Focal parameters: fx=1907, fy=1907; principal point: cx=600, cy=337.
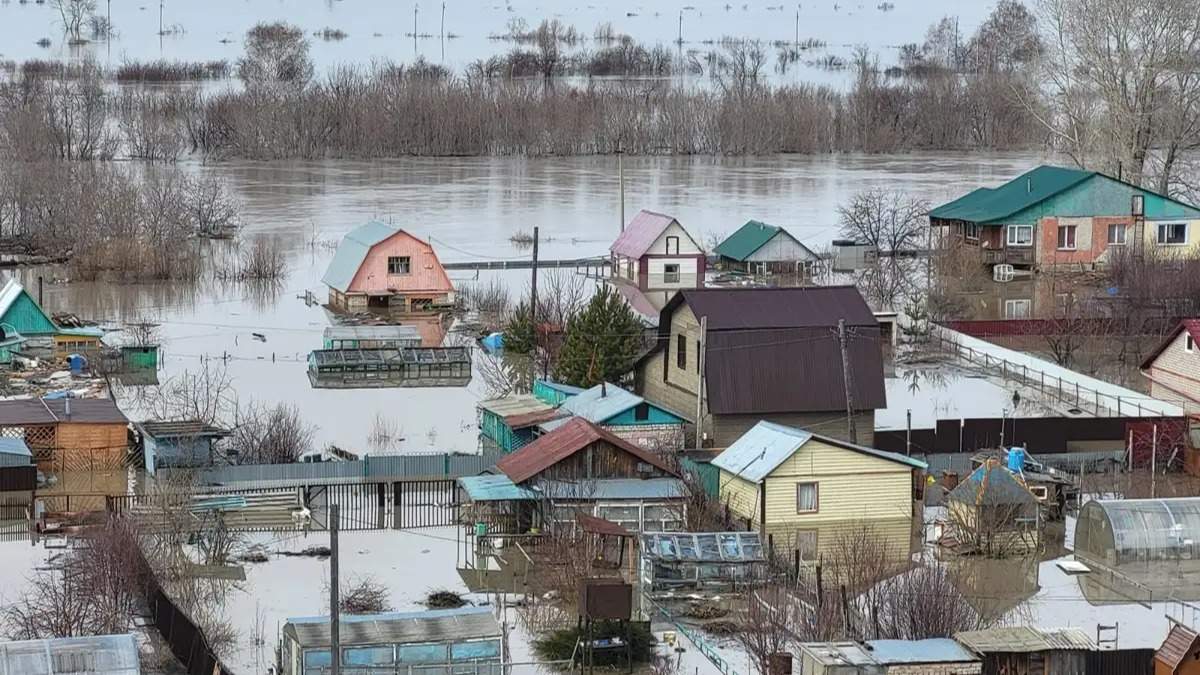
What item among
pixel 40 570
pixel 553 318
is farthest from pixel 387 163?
pixel 40 570

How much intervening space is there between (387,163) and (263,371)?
115 feet

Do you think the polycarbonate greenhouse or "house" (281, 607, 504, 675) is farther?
the polycarbonate greenhouse

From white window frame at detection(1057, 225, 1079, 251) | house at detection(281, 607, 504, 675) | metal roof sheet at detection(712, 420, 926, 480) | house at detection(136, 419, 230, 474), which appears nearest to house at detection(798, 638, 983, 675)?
house at detection(281, 607, 504, 675)

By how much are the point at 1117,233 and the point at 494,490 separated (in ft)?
77.4

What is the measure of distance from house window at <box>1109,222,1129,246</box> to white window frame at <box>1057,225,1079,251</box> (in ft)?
2.30

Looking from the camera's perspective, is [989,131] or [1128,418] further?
[989,131]

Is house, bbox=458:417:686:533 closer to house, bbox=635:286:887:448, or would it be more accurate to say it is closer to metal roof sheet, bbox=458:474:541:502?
metal roof sheet, bbox=458:474:541:502

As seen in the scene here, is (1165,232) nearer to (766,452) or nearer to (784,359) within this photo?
(784,359)

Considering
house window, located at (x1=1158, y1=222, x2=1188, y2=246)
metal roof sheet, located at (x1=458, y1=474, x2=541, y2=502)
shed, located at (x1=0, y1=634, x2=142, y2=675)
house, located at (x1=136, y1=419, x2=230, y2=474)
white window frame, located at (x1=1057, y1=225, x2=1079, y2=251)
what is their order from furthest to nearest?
house window, located at (x1=1158, y1=222, x2=1188, y2=246) < white window frame, located at (x1=1057, y1=225, x2=1079, y2=251) < house, located at (x1=136, y1=419, x2=230, y2=474) < metal roof sheet, located at (x1=458, y1=474, x2=541, y2=502) < shed, located at (x1=0, y1=634, x2=142, y2=675)

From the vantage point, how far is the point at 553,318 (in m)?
29.7

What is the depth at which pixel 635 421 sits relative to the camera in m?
21.5

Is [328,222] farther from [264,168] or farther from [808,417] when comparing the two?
[808,417]

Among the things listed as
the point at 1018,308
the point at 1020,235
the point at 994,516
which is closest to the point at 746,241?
the point at 1020,235

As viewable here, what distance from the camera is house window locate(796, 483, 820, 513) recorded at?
18.8 meters
